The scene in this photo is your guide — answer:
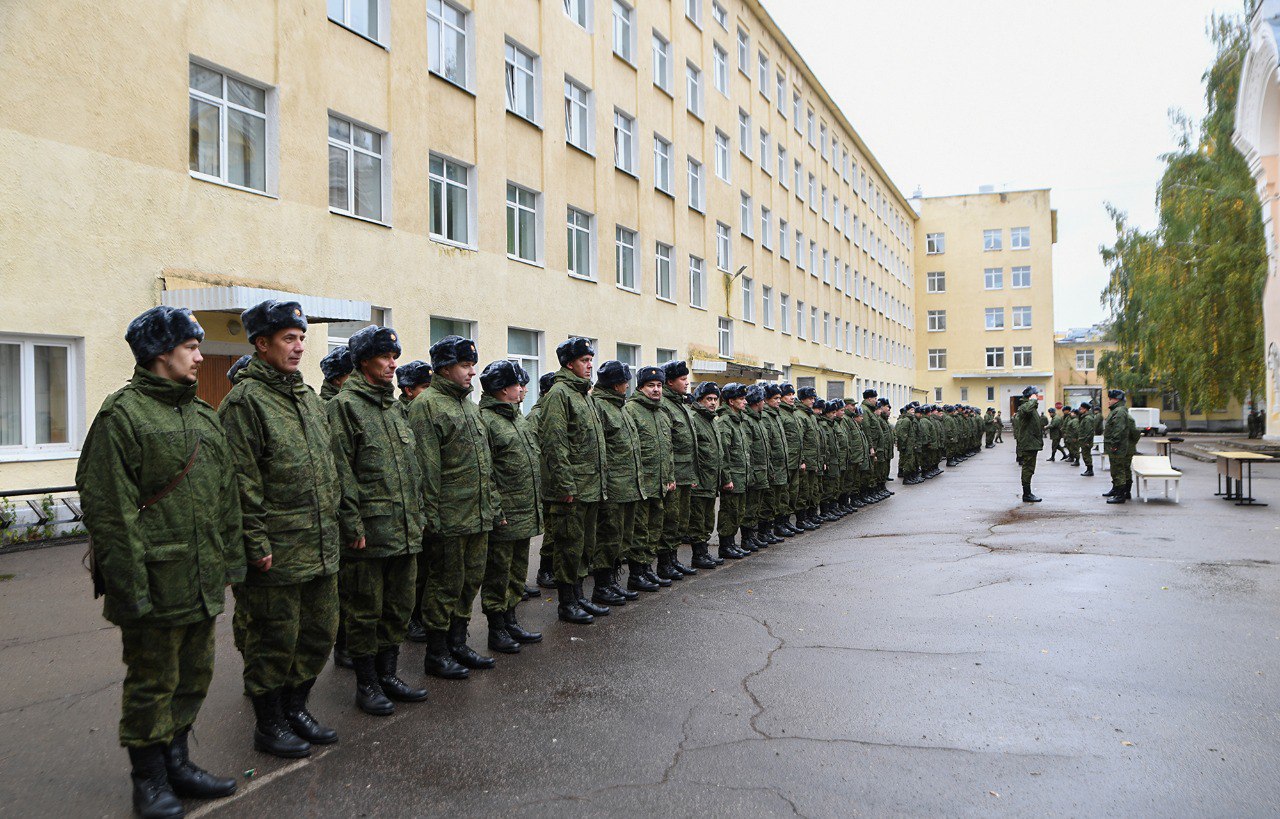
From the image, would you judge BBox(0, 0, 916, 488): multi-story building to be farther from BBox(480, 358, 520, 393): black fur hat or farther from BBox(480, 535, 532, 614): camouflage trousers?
BBox(480, 535, 532, 614): camouflage trousers

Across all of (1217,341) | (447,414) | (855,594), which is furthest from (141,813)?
(1217,341)

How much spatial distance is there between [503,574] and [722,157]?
25915 millimetres

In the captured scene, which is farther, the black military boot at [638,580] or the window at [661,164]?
the window at [661,164]

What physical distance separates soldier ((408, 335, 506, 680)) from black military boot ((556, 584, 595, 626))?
4.10 ft

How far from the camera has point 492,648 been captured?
20.0 feet

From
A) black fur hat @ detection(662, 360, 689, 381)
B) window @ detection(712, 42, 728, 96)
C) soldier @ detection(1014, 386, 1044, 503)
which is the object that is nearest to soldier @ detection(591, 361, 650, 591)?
black fur hat @ detection(662, 360, 689, 381)

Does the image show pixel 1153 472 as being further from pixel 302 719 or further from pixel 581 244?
pixel 302 719

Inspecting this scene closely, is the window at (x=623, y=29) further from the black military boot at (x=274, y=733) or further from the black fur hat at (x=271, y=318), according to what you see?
the black military boot at (x=274, y=733)

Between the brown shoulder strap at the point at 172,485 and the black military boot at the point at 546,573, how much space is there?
503 centimetres

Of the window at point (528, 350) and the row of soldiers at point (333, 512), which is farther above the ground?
the window at point (528, 350)

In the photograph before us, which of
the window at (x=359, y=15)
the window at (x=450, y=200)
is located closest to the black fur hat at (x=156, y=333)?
the window at (x=359, y=15)

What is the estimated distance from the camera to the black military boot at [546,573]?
856 centimetres

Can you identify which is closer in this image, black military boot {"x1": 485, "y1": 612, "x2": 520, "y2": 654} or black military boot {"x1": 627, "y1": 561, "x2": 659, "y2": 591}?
black military boot {"x1": 485, "y1": 612, "x2": 520, "y2": 654}

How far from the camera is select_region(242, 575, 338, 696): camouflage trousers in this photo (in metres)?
4.21
